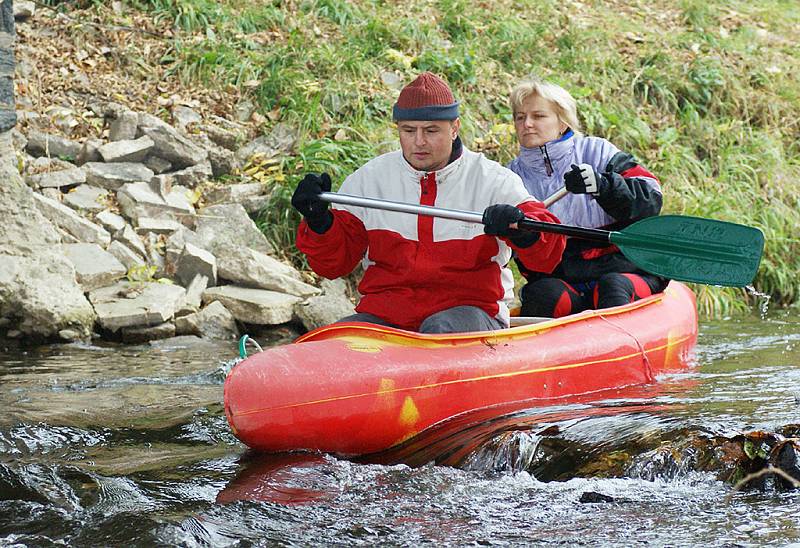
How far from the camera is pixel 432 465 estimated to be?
3.44 meters

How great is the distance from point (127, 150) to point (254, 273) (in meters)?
1.62

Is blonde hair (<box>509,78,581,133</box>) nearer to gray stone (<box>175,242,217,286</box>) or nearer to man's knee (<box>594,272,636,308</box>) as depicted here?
man's knee (<box>594,272,636,308</box>)

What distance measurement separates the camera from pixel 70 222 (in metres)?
6.88

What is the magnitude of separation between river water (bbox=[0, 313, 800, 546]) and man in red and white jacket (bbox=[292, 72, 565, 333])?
1.76ft

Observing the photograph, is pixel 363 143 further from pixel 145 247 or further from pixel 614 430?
pixel 614 430

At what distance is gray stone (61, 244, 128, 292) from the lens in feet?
21.3

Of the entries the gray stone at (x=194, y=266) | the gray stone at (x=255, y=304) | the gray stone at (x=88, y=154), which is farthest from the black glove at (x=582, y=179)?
the gray stone at (x=88, y=154)

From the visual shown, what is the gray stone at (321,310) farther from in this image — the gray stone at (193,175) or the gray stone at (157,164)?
the gray stone at (157,164)

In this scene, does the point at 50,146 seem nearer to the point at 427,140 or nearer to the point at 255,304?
the point at 255,304

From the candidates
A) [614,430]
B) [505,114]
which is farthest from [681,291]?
[505,114]

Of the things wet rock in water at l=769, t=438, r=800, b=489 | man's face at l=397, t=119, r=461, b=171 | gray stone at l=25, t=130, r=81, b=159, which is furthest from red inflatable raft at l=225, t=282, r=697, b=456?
gray stone at l=25, t=130, r=81, b=159

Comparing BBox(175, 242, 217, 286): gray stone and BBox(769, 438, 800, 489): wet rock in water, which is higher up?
BBox(175, 242, 217, 286): gray stone

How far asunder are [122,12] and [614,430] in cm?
726

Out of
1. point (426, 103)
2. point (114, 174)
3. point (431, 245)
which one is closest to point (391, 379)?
point (431, 245)
